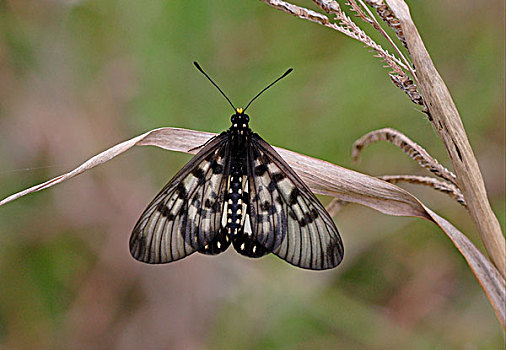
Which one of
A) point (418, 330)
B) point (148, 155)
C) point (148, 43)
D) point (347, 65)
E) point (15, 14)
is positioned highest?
point (15, 14)

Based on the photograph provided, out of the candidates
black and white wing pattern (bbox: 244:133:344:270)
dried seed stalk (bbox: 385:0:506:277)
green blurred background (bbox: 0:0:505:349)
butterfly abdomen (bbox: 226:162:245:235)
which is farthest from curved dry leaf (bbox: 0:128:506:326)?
green blurred background (bbox: 0:0:505:349)

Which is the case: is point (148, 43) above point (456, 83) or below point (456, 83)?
above

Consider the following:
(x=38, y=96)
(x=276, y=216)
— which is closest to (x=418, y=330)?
(x=276, y=216)

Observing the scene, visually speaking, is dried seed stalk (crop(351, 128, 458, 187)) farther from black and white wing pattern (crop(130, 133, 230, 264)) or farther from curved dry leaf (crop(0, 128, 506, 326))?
black and white wing pattern (crop(130, 133, 230, 264))

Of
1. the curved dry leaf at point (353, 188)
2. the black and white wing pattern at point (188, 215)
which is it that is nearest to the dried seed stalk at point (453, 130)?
the curved dry leaf at point (353, 188)

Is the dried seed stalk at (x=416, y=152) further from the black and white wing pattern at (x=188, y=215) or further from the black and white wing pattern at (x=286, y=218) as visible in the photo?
the black and white wing pattern at (x=188, y=215)

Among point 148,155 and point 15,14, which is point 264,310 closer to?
point 148,155
